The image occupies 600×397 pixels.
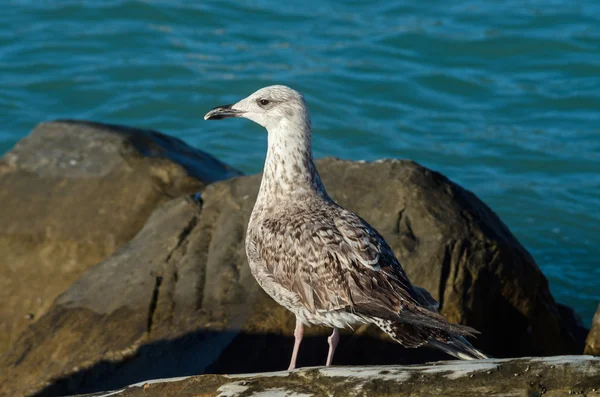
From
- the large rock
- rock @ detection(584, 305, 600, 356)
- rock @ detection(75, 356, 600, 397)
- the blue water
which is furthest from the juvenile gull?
the blue water

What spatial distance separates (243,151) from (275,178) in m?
6.87

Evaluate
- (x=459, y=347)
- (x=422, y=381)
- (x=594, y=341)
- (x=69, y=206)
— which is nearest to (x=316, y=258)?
(x=459, y=347)

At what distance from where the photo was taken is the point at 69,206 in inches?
306

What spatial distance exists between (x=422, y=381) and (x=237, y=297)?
2.38 metres

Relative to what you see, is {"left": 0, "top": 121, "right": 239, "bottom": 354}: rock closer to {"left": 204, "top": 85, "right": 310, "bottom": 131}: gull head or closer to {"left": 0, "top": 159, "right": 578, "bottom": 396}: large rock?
{"left": 0, "top": 159, "right": 578, "bottom": 396}: large rock

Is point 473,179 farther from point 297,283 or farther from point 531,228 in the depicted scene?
point 297,283

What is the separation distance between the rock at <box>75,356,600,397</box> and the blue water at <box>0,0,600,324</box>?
21.6 feet

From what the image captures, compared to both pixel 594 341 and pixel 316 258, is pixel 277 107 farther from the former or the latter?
pixel 594 341

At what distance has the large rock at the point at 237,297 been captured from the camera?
19.6ft

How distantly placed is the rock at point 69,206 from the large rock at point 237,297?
0.64 meters

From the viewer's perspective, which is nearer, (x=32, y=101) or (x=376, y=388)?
(x=376, y=388)

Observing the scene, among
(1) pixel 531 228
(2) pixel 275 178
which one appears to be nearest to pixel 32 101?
(1) pixel 531 228

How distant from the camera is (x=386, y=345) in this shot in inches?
235

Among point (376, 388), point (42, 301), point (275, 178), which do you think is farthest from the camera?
point (42, 301)
